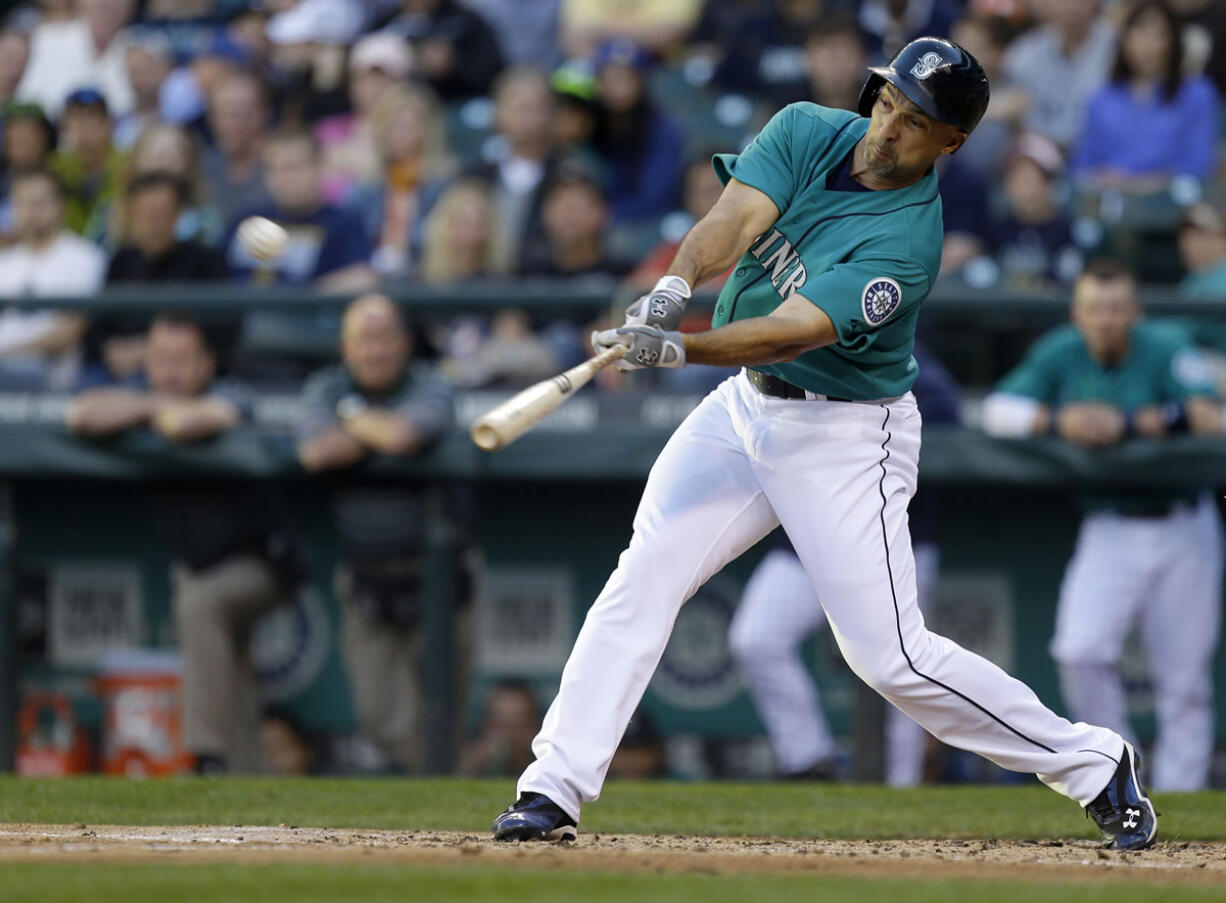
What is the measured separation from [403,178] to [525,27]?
1.76 metres

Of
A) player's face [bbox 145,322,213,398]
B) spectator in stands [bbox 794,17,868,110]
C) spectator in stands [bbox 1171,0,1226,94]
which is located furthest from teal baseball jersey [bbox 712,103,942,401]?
spectator in stands [bbox 1171,0,1226,94]

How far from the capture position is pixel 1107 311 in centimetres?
635

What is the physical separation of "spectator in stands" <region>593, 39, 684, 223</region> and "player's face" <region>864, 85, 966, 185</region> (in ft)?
13.7

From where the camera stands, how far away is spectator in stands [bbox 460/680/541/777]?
685 centimetres

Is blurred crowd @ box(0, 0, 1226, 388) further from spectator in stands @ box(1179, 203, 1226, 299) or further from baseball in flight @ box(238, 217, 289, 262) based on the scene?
baseball in flight @ box(238, 217, 289, 262)

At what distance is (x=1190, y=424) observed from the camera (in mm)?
6406

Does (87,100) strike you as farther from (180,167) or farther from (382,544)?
(382,544)

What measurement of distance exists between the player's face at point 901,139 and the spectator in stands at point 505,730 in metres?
3.36

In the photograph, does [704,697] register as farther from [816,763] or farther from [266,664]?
[266,664]

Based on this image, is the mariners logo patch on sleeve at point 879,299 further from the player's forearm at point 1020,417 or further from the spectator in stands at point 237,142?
the spectator in stands at point 237,142

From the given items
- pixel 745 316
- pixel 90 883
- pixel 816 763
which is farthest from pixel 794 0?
pixel 90 883

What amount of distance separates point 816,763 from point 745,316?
2.69 metres

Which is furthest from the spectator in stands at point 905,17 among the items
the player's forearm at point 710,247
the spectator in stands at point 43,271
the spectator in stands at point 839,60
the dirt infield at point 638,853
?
the dirt infield at point 638,853

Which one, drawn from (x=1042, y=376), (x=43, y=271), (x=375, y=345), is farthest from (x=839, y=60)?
(x=43, y=271)
